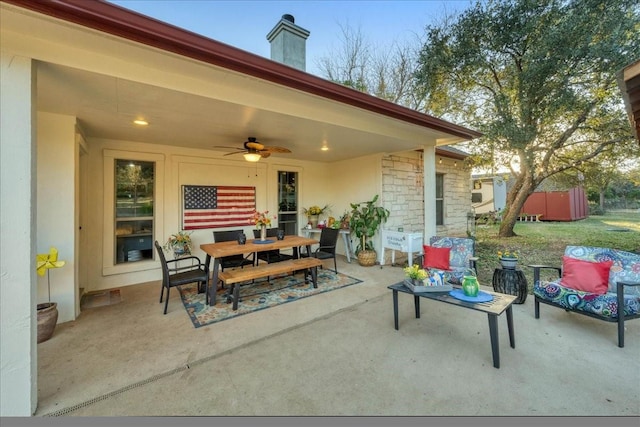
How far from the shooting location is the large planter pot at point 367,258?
5709mm

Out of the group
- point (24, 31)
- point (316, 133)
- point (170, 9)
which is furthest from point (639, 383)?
point (170, 9)

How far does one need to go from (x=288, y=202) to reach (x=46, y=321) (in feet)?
15.3

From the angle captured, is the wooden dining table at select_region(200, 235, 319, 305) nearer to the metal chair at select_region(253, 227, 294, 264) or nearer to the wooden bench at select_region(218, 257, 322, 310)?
the wooden bench at select_region(218, 257, 322, 310)

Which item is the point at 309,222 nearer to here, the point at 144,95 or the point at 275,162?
the point at 275,162

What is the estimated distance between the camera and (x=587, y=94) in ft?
17.5

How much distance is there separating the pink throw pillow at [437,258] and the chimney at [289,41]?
3850mm

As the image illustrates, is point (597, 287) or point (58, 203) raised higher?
point (58, 203)

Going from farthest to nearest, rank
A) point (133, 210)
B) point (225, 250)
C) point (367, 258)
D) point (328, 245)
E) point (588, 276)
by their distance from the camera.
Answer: point (367, 258) < point (328, 245) < point (133, 210) < point (225, 250) < point (588, 276)

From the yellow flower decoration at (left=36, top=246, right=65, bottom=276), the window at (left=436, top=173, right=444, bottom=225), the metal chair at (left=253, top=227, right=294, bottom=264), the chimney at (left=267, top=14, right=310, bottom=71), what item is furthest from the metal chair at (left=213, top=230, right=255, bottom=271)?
the window at (left=436, top=173, right=444, bottom=225)

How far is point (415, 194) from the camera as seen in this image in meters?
6.66

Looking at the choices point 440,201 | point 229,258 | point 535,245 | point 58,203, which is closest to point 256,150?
point 229,258

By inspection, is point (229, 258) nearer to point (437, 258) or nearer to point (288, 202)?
point (288, 202)

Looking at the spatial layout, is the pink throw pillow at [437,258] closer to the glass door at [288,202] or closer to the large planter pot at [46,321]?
the glass door at [288,202]

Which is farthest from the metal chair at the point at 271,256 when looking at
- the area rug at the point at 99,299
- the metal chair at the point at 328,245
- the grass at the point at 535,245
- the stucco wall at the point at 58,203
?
the grass at the point at 535,245
